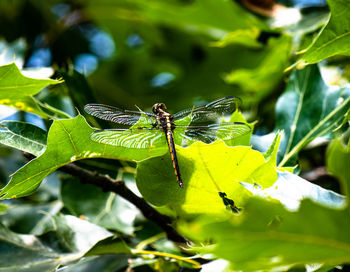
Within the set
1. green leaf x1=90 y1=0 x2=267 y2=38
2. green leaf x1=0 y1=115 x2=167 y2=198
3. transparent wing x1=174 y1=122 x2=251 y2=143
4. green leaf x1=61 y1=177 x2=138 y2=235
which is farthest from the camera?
green leaf x1=90 y1=0 x2=267 y2=38

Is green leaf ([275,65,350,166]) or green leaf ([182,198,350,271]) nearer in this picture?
green leaf ([182,198,350,271])

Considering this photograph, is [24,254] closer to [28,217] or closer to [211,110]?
[28,217]

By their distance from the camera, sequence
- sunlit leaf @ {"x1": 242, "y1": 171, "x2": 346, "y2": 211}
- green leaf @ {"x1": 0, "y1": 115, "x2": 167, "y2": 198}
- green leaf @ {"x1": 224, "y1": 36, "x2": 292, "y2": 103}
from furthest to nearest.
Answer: green leaf @ {"x1": 224, "y1": 36, "x2": 292, "y2": 103} → green leaf @ {"x1": 0, "y1": 115, "x2": 167, "y2": 198} → sunlit leaf @ {"x1": 242, "y1": 171, "x2": 346, "y2": 211}

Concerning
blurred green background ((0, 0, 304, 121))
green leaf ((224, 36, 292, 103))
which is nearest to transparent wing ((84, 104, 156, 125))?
green leaf ((224, 36, 292, 103))

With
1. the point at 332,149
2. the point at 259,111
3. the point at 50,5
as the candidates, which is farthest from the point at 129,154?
the point at 50,5

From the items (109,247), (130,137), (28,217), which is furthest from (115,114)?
(28,217)

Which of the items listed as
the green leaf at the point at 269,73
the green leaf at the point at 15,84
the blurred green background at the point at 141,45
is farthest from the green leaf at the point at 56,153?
the blurred green background at the point at 141,45

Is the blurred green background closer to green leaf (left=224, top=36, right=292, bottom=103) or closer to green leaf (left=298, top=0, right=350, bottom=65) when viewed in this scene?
green leaf (left=224, top=36, right=292, bottom=103)
